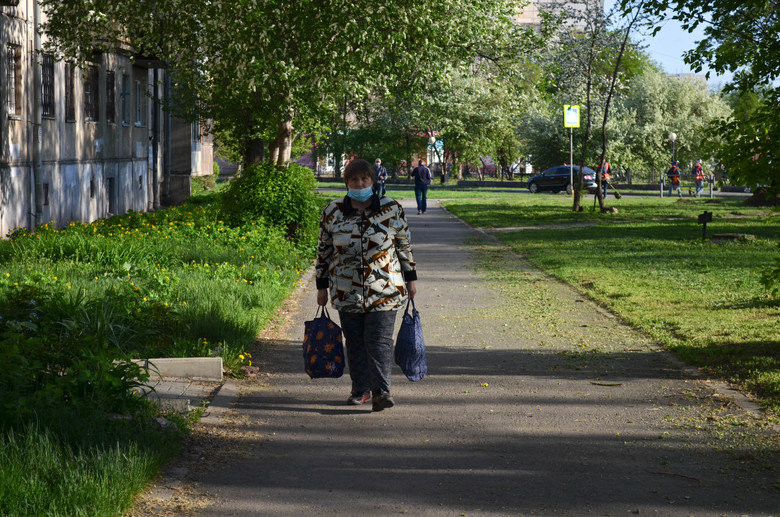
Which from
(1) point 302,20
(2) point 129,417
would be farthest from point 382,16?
(2) point 129,417

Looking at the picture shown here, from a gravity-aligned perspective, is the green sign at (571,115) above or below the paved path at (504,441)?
above

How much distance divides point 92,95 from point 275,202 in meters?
10.8

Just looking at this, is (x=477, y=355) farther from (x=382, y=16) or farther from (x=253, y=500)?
(x=382, y=16)

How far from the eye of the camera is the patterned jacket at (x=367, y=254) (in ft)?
21.9

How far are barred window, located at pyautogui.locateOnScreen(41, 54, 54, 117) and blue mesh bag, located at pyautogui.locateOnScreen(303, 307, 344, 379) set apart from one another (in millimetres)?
16434

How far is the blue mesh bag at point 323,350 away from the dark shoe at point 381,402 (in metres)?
0.32

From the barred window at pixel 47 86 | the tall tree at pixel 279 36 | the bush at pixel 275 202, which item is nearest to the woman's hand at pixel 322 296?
the tall tree at pixel 279 36

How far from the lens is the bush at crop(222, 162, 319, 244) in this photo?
17609 mm

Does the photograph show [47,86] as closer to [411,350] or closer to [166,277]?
[166,277]

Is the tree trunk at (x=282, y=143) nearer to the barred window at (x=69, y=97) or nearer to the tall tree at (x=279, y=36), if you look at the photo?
the tall tree at (x=279, y=36)

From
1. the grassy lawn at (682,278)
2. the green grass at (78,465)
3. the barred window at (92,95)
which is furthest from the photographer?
the barred window at (92,95)

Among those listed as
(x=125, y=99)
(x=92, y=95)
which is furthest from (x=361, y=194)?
(x=125, y=99)

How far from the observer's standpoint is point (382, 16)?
1592 centimetres

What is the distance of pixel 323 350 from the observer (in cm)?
693
